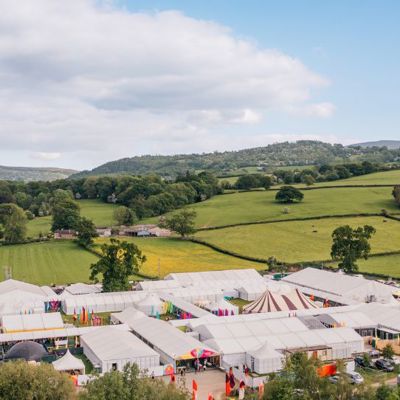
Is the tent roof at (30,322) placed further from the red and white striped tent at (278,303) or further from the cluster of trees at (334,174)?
the cluster of trees at (334,174)

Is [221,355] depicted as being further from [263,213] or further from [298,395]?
[263,213]

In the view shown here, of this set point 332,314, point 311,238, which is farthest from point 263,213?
point 332,314

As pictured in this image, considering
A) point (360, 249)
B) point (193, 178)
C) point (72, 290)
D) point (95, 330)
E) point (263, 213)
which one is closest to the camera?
point (95, 330)

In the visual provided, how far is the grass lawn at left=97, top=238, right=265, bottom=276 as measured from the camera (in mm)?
70438

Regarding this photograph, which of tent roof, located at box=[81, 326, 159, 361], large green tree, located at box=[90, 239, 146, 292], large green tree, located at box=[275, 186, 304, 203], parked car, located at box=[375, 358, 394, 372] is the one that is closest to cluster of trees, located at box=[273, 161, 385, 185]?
large green tree, located at box=[275, 186, 304, 203]

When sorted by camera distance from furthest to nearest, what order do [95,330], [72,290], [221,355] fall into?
[72,290] → [95,330] → [221,355]

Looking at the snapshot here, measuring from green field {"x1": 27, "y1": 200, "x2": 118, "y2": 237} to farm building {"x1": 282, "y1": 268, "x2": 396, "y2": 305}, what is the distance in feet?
156

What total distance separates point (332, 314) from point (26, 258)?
4342 cm

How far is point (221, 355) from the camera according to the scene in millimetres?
36156

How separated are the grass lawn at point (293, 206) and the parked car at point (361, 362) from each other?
56.5 metres

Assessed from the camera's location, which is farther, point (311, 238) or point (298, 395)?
point (311, 238)

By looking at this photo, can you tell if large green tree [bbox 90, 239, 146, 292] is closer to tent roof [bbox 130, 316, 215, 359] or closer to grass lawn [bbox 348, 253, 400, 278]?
tent roof [bbox 130, 316, 215, 359]

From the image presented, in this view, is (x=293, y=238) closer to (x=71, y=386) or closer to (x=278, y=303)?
(x=278, y=303)

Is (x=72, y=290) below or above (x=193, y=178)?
below
